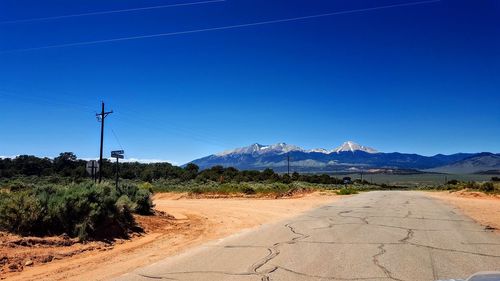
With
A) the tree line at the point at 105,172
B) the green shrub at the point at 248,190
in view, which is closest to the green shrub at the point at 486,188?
the green shrub at the point at 248,190

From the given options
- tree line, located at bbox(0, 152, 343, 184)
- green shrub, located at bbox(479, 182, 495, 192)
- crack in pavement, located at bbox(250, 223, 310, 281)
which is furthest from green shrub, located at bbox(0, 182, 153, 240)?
tree line, located at bbox(0, 152, 343, 184)

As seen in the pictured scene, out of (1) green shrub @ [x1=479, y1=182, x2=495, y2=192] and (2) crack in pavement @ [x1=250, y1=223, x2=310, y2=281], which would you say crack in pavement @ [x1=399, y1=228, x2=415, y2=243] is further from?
(1) green shrub @ [x1=479, y1=182, x2=495, y2=192]

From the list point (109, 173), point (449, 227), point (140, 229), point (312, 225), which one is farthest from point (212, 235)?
point (109, 173)

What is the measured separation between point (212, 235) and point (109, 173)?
6966cm

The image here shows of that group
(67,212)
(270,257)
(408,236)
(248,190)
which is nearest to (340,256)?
(270,257)

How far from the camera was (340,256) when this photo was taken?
9.86 m

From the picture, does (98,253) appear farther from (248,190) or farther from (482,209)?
(248,190)

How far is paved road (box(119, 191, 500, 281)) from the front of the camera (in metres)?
8.23

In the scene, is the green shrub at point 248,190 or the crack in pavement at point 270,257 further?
the green shrub at point 248,190

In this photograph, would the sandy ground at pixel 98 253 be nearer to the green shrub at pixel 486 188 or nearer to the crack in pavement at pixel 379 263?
the crack in pavement at pixel 379 263

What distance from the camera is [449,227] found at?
618 inches

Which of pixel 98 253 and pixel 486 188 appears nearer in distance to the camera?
pixel 98 253

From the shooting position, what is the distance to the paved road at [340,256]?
8227 millimetres

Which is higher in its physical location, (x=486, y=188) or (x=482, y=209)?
(x=486, y=188)
